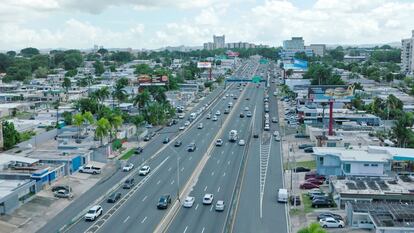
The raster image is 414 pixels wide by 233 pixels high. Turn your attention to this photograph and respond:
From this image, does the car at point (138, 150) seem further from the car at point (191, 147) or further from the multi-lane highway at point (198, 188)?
the car at point (191, 147)

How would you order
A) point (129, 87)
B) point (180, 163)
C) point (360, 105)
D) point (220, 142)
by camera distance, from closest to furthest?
1. point (180, 163)
2. point (220, 142)
3. point (360, 105)
4. point (129, 87)

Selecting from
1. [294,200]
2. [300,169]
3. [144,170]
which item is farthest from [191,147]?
[294,200]

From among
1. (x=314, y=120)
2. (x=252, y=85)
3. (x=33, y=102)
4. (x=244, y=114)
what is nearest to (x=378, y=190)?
(x=314, y=120)

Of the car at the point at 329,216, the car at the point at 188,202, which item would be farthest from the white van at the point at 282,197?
the car at the point at 188,202


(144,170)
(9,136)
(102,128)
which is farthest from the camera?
(9,136)

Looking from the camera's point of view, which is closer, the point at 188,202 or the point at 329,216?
the point at 329,216

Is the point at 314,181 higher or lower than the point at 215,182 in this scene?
higher

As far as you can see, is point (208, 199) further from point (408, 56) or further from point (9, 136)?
point (408, 56)

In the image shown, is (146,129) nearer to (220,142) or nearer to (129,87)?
(220,142)
